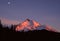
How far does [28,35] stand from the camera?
29.1 m

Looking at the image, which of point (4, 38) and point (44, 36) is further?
point (44, 36)

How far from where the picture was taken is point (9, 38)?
28.1 m

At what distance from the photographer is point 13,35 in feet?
94.2

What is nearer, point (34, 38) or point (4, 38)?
point (4, 38)

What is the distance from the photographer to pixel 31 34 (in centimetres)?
2970

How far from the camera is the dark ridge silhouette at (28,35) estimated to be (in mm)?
28250

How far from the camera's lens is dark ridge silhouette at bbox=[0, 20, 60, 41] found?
28.2m

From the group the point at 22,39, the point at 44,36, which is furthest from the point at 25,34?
the point at 44,36

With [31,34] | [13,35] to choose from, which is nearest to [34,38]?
[31,34]

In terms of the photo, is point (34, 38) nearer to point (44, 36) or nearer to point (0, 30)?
point (44, 36)

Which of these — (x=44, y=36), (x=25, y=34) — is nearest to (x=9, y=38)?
(x=25, y=34)

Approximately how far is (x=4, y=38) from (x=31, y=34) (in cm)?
396

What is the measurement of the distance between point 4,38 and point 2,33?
2.68 feet

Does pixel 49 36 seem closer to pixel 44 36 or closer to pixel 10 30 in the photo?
pixel 44 36
